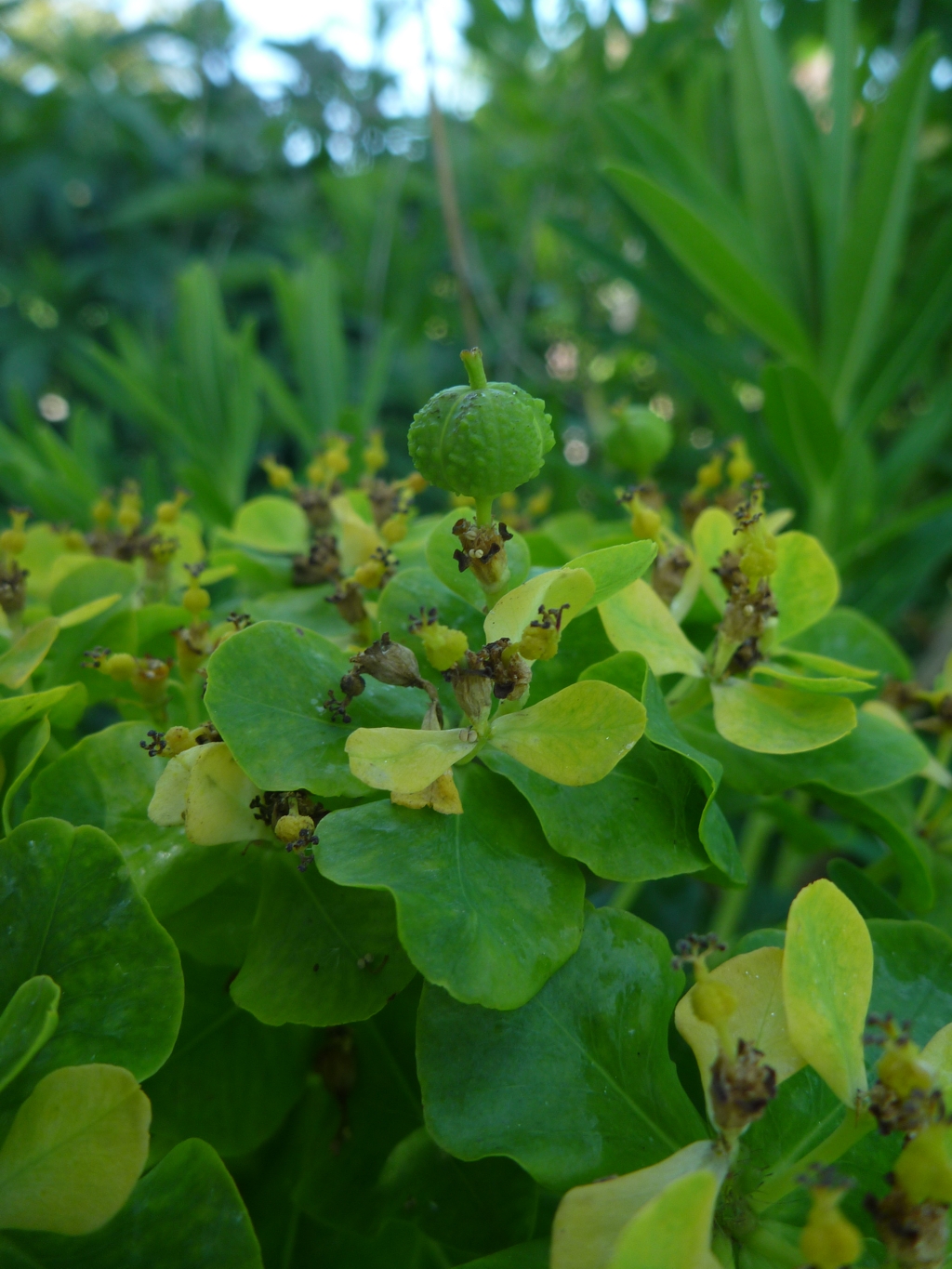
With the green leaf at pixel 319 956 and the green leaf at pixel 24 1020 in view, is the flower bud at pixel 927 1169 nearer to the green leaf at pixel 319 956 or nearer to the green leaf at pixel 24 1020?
the green leaf at pixel 319 956

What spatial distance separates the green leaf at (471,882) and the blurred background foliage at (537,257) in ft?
2.12

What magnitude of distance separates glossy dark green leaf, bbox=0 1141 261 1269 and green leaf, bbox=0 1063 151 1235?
3cm

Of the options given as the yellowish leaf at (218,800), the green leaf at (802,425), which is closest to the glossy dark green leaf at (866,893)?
the yellowish leaf at (218,800)

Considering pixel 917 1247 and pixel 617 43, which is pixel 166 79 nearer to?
pixel 617 43

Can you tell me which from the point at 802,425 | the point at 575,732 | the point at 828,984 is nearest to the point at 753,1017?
the point at 828,984

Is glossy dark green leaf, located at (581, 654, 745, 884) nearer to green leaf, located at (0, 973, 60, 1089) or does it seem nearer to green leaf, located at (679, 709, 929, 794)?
green leaf, located at (679, 709, 929, 794)

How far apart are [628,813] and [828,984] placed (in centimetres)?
11

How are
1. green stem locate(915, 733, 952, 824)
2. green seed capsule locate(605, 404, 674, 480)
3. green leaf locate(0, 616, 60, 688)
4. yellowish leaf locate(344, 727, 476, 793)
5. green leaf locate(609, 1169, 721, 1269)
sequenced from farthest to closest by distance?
green seed capsule locate(605, 404, 674, 480) < green stem locate(915, 733, 952, 824) < green leaf locate(0, 616, 60, 688) < yellowish leaf locate(344, 727, 476, 793) < green leaf locate(609, 1169, 721, 1269)

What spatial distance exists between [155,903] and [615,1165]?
0.23m

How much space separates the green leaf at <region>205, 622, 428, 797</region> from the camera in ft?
1.35

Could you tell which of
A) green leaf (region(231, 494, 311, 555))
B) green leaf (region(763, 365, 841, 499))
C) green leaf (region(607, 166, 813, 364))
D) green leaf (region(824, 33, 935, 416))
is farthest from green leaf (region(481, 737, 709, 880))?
green leaf (region(824, 33, 935, 416))

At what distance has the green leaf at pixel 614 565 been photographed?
0.42 metres

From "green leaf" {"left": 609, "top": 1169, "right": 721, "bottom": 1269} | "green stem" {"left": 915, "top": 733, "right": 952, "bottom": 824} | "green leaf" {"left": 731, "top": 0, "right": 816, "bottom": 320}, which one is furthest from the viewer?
"green leaf" {"left": 731, "top": 0, "right": 816, "bottom": 320}

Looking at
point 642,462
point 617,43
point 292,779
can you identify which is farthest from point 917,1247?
point 617,43
